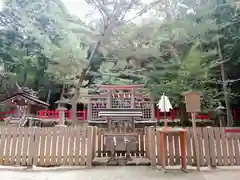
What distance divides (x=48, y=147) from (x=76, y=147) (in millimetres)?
628

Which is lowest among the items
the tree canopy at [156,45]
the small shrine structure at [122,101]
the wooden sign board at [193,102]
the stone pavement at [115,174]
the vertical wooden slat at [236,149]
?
the stone pavement at [115,174]

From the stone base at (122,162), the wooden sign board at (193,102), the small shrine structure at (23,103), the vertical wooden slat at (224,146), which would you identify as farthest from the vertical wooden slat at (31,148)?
the small shrine structure at (23,103)

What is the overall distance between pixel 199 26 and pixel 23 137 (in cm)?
1019

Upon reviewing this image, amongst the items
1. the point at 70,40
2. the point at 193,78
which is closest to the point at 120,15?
the point at 70,40

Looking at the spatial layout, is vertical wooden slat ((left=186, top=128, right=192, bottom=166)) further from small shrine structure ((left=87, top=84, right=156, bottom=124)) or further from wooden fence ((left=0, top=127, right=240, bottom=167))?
small shrine structure ((left=87, top=84, right=156, bottom=124))

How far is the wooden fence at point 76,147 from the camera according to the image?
4.80 m

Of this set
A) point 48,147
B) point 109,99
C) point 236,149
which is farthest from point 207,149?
point 109,99

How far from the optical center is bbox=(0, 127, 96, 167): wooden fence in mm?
4883

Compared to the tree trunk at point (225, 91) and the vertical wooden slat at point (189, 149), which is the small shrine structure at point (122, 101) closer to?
the vertical wooden slat at point (189, 149)

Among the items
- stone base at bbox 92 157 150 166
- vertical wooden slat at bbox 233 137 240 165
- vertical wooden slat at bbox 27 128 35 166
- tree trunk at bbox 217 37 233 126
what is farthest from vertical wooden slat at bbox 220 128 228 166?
tree trunk at bbox 217 37 233 126

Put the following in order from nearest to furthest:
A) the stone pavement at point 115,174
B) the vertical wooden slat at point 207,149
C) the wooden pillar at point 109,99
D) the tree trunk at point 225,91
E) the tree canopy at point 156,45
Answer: the stone pavement at point 115,174, the vertical wooden slat at point 207,149, the wooden pillar at point 109,99, the tree canopy at point 156,45, the tree trunk at point 225,91

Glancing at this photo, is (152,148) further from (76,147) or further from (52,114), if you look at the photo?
(52,114)

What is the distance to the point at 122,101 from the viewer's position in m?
8.56

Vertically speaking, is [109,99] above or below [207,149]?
above
